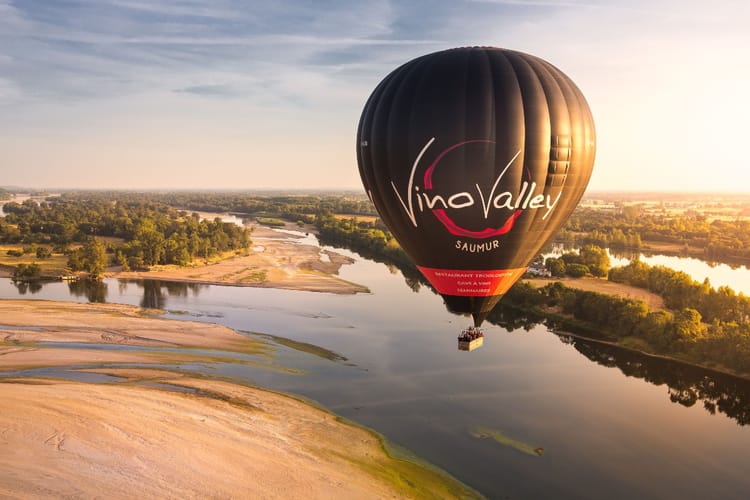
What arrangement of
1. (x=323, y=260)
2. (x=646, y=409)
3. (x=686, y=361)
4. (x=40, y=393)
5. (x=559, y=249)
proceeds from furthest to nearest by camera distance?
(x=559, y=249) → (x=323, y=260) → (x=686, y=361) → (x=646, y=409) → (x=40, y=393)

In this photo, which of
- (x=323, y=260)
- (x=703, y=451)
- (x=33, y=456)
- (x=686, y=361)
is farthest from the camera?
(x=323, y=260)

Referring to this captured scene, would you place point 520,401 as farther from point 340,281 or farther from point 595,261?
point 595,261

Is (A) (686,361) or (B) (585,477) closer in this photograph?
(B) (585,477)

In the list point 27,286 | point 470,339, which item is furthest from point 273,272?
point 470,339

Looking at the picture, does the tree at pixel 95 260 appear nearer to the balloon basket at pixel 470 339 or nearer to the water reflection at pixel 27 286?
the water reflection at pixel 27 286

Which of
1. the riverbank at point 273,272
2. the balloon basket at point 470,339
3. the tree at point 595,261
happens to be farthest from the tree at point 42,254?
the balloon basket at point 470,339

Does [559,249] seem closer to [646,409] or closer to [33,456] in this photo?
[646,409]

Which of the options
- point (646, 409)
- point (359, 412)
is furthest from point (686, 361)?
point (359, 412)
